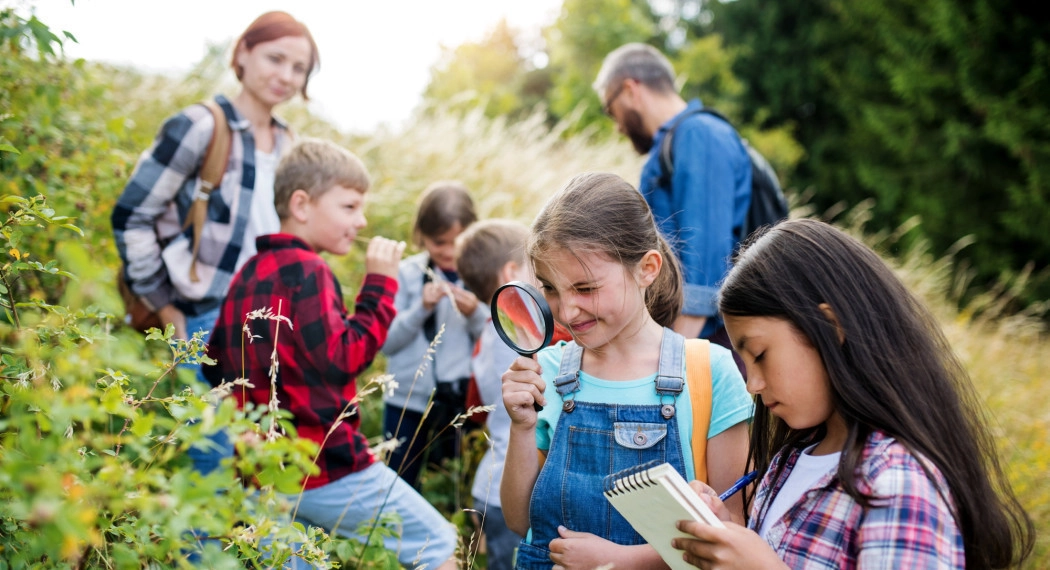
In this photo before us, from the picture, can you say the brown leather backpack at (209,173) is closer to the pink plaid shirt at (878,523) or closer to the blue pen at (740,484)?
the blue pen at (740,484)

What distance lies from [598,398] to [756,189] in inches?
71.8

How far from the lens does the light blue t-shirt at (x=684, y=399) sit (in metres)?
2.04

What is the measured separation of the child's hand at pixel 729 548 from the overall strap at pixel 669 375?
533mm

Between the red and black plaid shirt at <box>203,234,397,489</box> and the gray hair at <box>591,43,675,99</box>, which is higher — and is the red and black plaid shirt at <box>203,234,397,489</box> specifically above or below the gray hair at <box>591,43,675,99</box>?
below

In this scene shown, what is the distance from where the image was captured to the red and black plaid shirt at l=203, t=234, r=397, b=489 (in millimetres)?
2564

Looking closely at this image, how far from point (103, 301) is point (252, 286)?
1745 millimetres

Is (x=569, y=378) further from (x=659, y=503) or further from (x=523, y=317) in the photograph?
(x=659, y=503)

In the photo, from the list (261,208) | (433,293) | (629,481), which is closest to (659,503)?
(629,481)

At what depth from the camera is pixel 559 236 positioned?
2107mm

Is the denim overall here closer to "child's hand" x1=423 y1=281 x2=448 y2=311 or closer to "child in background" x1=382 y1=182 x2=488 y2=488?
"child in background" x1=382 y1=182 x2=488 y2=488

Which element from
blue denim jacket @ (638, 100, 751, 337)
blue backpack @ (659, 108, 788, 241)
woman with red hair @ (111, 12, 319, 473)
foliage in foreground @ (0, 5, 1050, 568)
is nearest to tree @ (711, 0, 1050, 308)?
foliage in foreground @ (0, 5, 1050, 568)

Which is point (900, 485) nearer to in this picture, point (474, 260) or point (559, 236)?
point (559, 236)

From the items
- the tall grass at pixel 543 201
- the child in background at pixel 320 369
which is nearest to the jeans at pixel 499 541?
the child in background at pixel 320 369

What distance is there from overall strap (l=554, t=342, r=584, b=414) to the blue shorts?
76 centimetres
